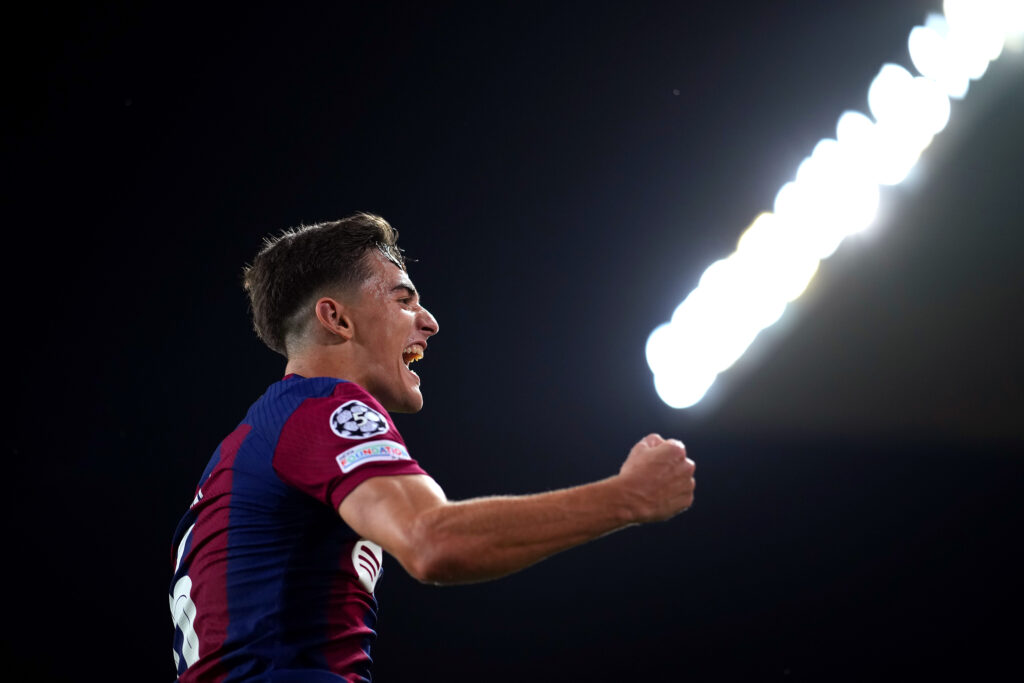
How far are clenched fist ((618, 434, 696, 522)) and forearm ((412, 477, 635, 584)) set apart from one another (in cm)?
4

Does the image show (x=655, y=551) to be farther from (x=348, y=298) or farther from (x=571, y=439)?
(x=348, y=298)

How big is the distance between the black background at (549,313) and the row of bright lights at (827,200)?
0.33 feet

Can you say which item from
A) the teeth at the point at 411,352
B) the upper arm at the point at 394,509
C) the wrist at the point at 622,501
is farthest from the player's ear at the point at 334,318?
the wrist at the point at 622,501

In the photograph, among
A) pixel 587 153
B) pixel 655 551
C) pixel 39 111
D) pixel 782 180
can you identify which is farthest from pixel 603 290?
pixel 39 111

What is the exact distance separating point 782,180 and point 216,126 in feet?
10.2

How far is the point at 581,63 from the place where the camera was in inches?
199

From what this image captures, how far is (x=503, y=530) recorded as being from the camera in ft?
4.51

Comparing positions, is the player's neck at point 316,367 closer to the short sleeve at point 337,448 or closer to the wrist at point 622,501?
the short sleeve at point 337,448

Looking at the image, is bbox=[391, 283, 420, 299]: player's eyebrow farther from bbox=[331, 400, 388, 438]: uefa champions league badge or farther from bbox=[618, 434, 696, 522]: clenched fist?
bbox=[618, 434, 696, 522]: clenched fist

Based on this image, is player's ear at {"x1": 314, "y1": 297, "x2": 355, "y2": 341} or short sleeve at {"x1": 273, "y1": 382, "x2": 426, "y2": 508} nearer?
short sleeve at {"x1": 273, "y1": 382, "x2": 426, "y2": 508}

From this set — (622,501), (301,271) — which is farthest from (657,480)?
(301,271)

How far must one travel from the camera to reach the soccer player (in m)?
1.37

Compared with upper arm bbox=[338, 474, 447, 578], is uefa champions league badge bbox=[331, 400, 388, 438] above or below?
above

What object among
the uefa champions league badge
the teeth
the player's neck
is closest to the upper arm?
the uefa champions league badge
